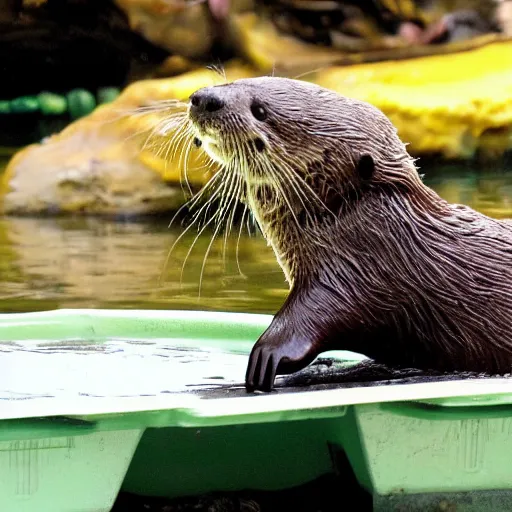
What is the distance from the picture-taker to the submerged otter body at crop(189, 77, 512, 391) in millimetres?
2742

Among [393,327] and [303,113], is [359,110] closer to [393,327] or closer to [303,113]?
[303,113]

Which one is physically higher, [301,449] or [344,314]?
[344,314]

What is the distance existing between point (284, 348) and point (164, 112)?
564 centimetres

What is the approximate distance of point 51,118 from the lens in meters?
12.0

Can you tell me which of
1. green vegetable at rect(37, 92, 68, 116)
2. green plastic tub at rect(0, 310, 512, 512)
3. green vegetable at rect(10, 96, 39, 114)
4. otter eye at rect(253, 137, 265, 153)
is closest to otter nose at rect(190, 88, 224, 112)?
otter eye at rect(253, 137, 265, 153)

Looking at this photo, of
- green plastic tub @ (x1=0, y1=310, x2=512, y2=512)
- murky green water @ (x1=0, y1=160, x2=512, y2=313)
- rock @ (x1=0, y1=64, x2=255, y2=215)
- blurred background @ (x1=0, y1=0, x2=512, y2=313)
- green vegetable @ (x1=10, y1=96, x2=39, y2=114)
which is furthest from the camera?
green vegetable @ (x1=10, y1=96, x2=39, y2=114)

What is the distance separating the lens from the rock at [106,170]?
822 cm

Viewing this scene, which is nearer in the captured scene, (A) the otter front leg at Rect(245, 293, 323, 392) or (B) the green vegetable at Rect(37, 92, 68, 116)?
(A) the otter front leg at Rect(245, 293, 323, 392)

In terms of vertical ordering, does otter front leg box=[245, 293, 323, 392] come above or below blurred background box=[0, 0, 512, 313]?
above

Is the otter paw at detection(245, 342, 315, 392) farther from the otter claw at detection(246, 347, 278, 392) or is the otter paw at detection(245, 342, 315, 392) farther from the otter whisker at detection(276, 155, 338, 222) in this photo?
the otter whisker at detection(276, 155, 338, 222)

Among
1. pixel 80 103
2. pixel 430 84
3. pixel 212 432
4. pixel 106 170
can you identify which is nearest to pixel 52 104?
pixel 80 103

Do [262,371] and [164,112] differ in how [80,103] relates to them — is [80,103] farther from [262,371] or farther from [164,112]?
[262,371]

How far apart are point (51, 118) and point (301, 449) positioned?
380 inches

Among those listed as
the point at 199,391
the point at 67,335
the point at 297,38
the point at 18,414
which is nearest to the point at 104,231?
the point at 297,38
